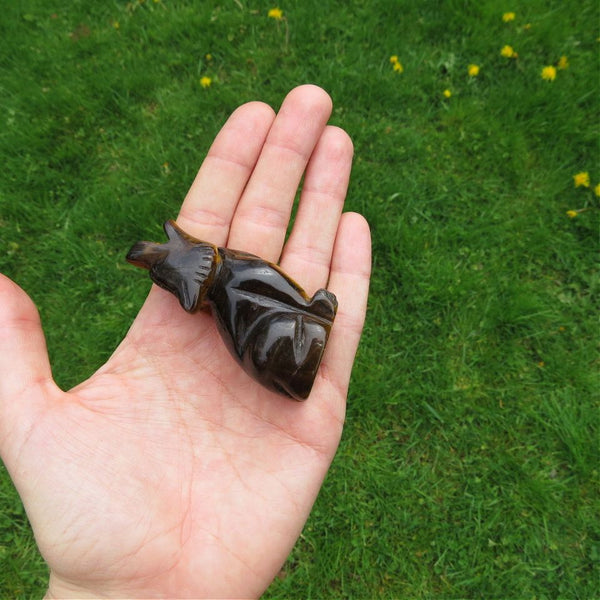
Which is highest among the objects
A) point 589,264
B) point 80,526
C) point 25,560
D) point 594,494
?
point 589,264

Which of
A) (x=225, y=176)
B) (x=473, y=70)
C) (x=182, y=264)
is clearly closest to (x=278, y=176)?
(x=225, y=176)

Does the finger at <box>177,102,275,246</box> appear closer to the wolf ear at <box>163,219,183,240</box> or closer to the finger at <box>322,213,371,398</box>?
the wolf ear at <box>163,219,183,240</box>

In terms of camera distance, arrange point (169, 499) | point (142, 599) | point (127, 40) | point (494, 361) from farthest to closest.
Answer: point (127, 40)
point (494, 361)
point (169, 499)
point (142, 599)

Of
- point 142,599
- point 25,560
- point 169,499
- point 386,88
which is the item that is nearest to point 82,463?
point 169,499

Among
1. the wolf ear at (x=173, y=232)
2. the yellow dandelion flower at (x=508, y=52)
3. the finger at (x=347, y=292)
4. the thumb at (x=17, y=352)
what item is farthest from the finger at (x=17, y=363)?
the yellow dandelion flower at (x=508, y=52)

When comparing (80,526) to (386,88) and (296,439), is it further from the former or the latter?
(386,88)

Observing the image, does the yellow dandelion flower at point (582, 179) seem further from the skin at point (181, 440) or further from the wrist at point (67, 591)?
the wrist at point (67, 591)
